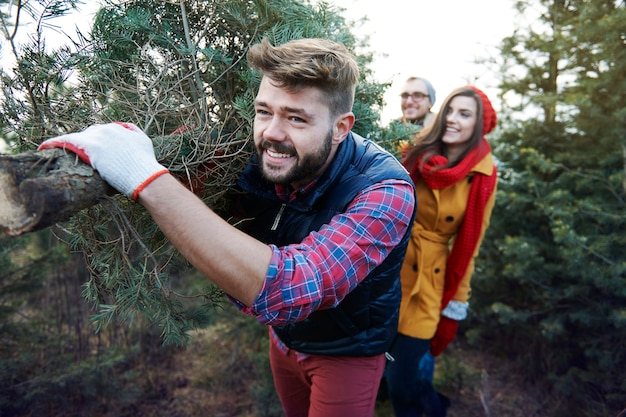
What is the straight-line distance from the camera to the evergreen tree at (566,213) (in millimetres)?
3455

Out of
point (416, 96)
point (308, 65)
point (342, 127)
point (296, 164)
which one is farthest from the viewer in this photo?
point (416, 96)

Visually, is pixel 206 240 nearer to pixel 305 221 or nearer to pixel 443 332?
pixel 305 221

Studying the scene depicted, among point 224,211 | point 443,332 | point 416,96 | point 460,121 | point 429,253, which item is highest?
point 416,96

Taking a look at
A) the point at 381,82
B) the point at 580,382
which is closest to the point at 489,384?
the point at 580,382

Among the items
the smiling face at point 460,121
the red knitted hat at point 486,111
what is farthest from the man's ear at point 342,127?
the red knitted hat at point 486,111

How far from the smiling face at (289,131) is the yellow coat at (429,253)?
1.54 meters

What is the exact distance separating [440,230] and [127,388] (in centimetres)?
305

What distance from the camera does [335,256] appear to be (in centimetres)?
152

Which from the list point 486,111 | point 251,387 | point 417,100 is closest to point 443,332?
point 486,111

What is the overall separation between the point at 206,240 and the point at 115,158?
401 millimetres

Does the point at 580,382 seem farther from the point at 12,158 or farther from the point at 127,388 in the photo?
the point at 12,158

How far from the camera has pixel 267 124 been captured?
177 cm

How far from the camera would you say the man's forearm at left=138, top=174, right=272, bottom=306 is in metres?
1.33

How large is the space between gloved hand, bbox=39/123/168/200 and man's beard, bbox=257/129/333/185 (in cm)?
51
